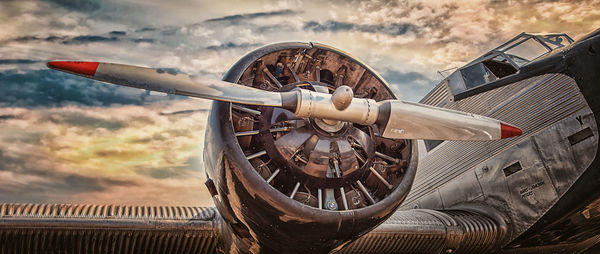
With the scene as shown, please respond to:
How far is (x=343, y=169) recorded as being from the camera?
540cm

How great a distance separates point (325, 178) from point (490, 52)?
580 cm

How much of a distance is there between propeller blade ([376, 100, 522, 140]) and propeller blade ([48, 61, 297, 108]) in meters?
1.04

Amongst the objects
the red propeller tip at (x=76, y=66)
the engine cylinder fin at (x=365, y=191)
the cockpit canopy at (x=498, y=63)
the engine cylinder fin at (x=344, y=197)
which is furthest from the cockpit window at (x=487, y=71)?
the red propeller tip at (x=76, y=66)

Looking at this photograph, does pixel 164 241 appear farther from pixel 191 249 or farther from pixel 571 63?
pixel 571 63

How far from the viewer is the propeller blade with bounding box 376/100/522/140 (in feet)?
16.8

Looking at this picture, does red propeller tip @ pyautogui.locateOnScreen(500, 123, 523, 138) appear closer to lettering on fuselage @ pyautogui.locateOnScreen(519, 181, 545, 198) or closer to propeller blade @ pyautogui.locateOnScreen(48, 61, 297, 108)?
propeller blade @ pyautogui.locateOnScreen(48, 61, 297, 108)

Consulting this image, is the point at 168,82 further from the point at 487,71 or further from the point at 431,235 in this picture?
the point at 487,71

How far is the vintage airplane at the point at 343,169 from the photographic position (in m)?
4.96

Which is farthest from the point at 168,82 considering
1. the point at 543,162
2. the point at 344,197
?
the point at 543,162

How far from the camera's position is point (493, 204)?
845cm

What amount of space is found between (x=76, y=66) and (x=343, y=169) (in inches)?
110

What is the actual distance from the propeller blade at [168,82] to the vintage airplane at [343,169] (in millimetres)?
12

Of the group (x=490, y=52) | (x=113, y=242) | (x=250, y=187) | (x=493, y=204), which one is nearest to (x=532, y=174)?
(x=493, y=204)

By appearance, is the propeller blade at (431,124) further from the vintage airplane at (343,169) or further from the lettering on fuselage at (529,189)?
the lettering on fuselage at (529,189)
